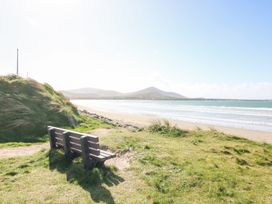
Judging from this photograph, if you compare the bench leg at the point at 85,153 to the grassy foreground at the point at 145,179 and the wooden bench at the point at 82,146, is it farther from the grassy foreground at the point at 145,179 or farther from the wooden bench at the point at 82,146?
the grassy foreground at the point at 145,179

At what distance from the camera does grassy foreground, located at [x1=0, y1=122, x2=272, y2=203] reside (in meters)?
5.61

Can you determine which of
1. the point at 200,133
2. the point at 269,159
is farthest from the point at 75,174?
the point at 200,133

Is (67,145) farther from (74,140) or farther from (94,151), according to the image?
(94,151)

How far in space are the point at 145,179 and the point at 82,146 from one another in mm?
1798

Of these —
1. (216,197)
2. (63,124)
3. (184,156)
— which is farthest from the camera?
(63,124)

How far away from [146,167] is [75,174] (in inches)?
74.9

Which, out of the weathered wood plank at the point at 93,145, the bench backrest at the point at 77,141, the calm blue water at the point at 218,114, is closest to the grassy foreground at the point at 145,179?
the bench backrest at the point at 77,141

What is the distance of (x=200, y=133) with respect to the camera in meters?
14.4

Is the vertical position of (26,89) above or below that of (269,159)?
above

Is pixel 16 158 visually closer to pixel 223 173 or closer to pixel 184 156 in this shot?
pixel 184 156

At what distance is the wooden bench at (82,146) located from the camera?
22.6ft

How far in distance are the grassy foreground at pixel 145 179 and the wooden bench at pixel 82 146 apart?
0.85 ft

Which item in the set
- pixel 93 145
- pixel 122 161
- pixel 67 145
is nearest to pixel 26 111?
pixel 67 145

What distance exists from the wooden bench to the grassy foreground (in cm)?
26
